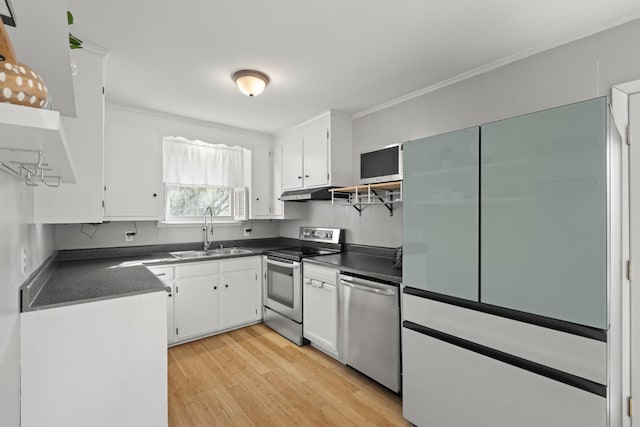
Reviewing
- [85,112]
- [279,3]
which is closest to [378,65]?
[279,3]

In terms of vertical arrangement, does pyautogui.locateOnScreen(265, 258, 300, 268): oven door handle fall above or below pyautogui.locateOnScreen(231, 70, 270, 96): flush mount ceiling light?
below

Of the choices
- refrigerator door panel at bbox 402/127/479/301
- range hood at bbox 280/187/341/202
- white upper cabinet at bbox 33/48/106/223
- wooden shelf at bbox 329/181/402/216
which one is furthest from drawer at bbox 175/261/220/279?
refrigerator door panel at bbox 402/127/479/301

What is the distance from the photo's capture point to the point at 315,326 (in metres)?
3.04

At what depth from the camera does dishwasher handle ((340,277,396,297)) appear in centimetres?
226

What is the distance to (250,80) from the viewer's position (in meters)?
2.39

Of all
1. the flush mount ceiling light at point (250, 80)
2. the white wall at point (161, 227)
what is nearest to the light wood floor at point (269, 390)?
the white wall at point (161, 227)

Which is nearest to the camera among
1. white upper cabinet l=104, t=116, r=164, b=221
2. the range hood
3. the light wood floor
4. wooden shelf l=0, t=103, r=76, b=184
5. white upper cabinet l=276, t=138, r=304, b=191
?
wooden shelf l=0, t=103, r=76, b=184

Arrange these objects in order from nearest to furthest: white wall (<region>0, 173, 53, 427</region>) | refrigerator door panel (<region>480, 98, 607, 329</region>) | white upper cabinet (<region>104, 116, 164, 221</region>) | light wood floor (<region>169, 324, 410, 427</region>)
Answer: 1. white wall (<region>0, 173, 53, 427</region>)
2. refrigerator door panel (<region>480, 98, 607, 329</region>)
3. light wood floor (<region>169, 324, 410, 427</region>)
4. white upper cabinet (<region>104, 116, 164, 221</region>)

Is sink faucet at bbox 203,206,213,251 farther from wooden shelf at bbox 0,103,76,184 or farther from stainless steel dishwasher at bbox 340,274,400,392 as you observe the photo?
wooden shelf at bbox 0,103,76,184

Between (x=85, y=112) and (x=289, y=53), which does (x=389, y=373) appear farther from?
(x=85, y=112)

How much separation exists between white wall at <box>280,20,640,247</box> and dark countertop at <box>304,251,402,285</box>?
0.62ft

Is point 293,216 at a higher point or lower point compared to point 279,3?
lower

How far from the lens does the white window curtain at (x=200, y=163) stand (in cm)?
356

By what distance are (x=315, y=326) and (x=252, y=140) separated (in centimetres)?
256
